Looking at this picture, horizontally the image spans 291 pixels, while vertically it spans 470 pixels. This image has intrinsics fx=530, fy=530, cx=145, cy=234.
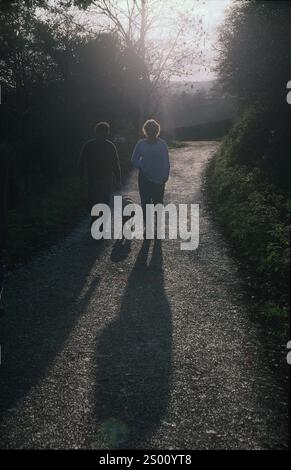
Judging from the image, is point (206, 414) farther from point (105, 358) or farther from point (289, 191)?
point (289, 191)

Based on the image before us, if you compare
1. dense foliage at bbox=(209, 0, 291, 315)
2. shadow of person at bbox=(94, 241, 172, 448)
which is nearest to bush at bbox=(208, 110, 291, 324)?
dense foliage at bbox=(209, 0, 291, 315)

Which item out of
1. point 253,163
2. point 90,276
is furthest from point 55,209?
point 253,163

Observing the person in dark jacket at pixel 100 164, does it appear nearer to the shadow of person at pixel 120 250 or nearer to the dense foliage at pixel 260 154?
the shadow of person at pixel 120 250

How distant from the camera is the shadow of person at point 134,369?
Answer: 419 cm

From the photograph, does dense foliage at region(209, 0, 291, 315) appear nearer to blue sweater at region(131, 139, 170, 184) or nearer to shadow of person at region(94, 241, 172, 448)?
shadow of person at region(94, 241, 172, 448)

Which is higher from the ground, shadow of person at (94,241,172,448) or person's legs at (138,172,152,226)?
person's legs at (138,172,152,226)

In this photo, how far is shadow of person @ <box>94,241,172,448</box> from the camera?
13.8 feet

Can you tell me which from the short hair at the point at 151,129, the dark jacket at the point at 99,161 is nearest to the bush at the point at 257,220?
the short hair at the point at 151,129

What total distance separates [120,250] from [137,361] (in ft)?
15.2

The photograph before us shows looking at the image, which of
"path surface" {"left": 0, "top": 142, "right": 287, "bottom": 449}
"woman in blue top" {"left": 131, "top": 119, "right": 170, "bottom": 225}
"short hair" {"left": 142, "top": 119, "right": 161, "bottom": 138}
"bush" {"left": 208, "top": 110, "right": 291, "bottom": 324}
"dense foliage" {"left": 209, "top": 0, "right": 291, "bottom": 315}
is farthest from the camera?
"woman in blue top" {"left": 131, "top": 119, "right": 170, "bottom": 225}

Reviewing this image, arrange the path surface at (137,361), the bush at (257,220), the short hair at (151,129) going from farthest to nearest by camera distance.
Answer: the short hair at (151,129)
the bush at (257,220)
the path surface at (137,361)

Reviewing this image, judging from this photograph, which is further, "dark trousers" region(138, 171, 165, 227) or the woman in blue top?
"dark trousers" region(138, 171, 165, 227)

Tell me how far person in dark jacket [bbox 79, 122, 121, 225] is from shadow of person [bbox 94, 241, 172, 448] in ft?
10.7

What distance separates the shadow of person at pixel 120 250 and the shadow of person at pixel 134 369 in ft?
5.26
